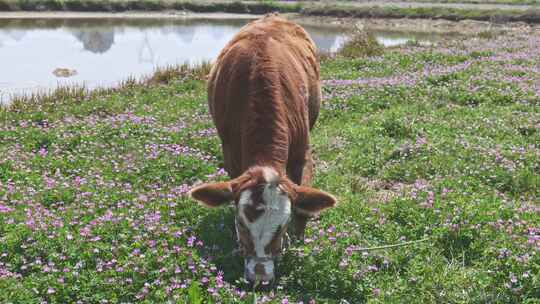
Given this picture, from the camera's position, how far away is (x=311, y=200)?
6215 mm

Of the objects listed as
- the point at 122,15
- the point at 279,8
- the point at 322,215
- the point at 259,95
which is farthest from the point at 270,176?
the point at 279,8

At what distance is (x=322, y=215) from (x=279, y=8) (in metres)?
59.8

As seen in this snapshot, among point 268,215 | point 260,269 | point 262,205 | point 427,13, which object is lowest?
point 427,13

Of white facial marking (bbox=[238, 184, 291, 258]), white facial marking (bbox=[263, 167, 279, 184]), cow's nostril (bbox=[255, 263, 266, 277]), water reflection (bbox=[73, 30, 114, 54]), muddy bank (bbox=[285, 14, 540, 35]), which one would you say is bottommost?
water reflection (bbox=[73, 30, 114, 54])

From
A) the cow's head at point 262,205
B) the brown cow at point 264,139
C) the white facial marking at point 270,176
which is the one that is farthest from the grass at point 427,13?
the white facial marking at point 270,176

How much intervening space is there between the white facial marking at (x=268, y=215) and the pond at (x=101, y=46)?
14271 mm

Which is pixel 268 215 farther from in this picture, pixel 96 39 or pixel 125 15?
pixel 125 15

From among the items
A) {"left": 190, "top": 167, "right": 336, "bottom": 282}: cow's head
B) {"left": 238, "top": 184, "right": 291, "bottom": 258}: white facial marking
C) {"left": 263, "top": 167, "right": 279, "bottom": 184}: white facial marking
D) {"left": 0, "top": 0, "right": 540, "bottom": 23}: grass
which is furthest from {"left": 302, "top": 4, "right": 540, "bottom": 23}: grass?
Result: {"left": 238, "top": 184, "right": 291, "bottom": 258}: white facial marking

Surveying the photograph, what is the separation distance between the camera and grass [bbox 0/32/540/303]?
6.33 metres

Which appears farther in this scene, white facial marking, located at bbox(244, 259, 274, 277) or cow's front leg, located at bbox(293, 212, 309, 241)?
cow's front leg, located at bbox(293, 212, 309, 241)

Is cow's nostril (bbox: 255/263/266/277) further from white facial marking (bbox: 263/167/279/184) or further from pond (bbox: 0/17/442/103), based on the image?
pond (bbox: 0/17/442/103)

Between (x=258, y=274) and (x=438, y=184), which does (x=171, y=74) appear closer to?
(x=438, y=184)

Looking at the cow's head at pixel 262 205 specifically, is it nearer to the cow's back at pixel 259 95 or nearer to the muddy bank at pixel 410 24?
the cow's back at pixel 259 95

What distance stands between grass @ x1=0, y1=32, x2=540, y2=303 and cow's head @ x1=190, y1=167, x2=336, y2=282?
1.23 ft
